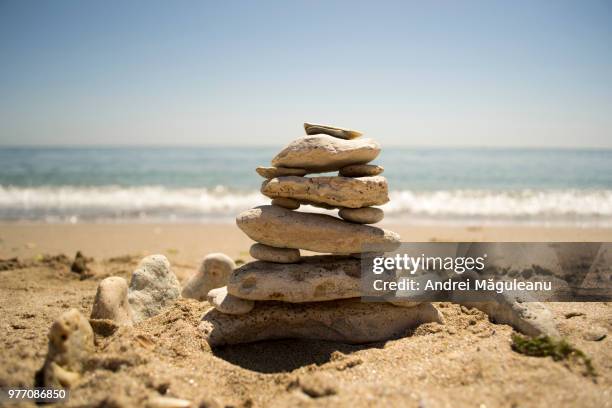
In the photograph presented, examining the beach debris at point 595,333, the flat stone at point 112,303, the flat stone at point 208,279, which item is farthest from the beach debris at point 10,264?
the beach debris at point 595,333

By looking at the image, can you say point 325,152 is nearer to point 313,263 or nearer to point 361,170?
point 361,170

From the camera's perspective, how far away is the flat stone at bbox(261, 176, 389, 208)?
4422 millimetres

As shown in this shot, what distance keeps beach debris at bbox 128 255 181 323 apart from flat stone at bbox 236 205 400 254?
1.59 m

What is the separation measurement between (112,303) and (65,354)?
1.19 metres

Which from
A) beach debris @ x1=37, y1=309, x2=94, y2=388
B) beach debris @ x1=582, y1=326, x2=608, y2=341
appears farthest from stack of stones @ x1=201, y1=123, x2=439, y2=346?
beach debris @ x1=582, y1=326, x2=608, y2=341

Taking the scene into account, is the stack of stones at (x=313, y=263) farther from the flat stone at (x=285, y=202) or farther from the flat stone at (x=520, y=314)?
the flat stone at (x=520, y=314)

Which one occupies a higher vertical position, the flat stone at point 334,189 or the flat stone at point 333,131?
the flat stone at point 333,131

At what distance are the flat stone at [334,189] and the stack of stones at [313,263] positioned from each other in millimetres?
10

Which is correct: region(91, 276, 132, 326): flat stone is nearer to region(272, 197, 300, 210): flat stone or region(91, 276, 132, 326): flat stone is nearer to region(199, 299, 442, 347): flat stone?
region(199, 299, 442, 347): flat stone

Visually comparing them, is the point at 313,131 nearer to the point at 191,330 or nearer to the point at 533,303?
the point at 191,330

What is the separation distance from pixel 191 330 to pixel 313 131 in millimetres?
2513

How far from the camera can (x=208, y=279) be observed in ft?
19.0

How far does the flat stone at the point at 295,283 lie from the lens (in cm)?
441

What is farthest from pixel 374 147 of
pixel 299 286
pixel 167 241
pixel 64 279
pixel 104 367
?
pixel 167 241
